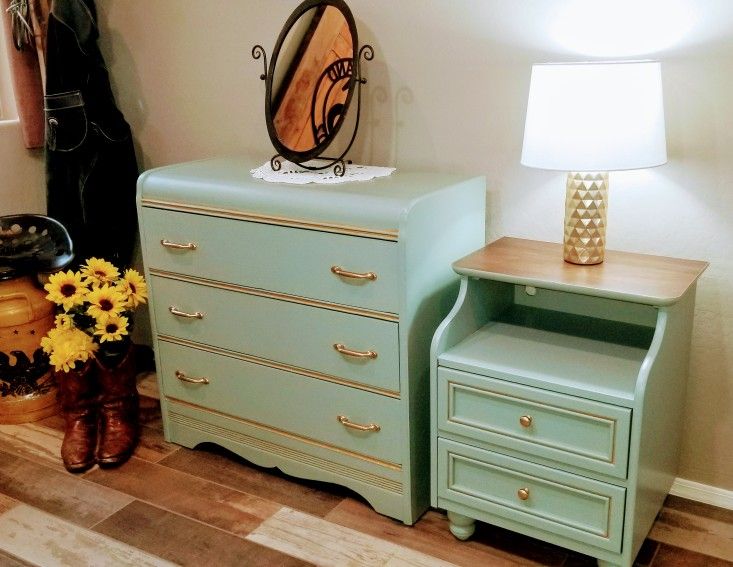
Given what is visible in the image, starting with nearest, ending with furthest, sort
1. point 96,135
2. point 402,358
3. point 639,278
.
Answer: point 639,278 < point 402,358 < point 96,135

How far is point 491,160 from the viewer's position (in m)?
2.26

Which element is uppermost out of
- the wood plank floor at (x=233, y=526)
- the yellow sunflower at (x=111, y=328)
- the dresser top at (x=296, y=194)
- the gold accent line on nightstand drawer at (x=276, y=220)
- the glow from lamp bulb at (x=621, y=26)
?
the glow from lamp bulb at (x=621, y=26)

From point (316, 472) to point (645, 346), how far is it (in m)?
0.97

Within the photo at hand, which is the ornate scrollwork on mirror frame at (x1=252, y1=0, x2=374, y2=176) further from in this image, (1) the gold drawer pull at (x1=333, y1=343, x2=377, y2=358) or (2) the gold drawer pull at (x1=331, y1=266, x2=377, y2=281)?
(1) the gold drawer pull at (x1=333, y1=343, x2=377, y2=358)

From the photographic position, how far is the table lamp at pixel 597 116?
1.73 meters

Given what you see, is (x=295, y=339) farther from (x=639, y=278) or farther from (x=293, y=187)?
(x=639, y=278)

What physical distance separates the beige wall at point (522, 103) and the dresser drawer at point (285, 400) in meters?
0.65

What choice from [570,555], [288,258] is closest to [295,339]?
[288,258]

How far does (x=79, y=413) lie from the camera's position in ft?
8.38

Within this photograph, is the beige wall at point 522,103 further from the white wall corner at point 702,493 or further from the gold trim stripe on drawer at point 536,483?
the gold trim stripe on drawer at point 536,483

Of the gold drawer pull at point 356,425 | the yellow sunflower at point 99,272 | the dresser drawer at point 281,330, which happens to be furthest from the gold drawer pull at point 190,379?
the gold drawer pull at point 356,425

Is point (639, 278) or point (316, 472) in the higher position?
point (639, 278)

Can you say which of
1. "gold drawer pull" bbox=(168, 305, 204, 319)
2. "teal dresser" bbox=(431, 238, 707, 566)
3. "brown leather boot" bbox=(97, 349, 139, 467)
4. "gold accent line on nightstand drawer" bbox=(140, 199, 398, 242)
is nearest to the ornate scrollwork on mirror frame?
"gold accent line on nightstand drawer" bbox=(140, 199, 398, 242)

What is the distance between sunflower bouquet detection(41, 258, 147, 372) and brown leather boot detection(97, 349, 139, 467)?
5cm
